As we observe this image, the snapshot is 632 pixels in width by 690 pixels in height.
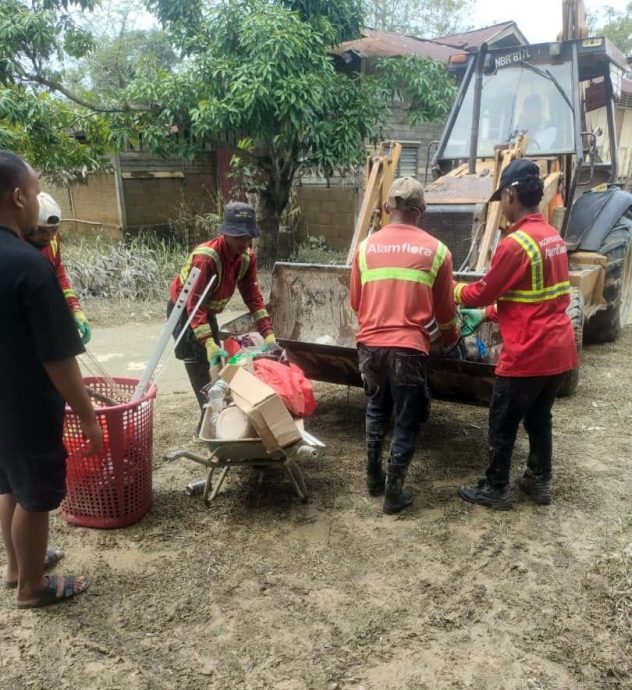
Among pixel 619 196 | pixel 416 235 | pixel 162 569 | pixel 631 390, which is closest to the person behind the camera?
pixel 162 569

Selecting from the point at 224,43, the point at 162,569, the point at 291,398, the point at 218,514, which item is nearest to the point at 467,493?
the point at 291,398

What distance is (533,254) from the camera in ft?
9.60

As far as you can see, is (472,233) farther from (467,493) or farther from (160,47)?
(160,47)

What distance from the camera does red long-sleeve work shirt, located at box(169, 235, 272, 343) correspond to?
11.5ft

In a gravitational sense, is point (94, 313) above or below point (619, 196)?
below

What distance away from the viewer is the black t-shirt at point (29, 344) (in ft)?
6.62

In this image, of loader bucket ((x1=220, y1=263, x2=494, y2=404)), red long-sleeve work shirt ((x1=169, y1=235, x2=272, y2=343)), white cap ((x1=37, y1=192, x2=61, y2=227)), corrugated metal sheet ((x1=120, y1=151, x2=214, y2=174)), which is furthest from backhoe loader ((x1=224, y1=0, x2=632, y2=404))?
corrugated metal sheet ((x1=120, y1=151, x2=214, y2=174))

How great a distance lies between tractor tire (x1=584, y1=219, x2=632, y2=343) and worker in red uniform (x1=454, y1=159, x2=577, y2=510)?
317 centimetres

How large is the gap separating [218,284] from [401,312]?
3.85ft

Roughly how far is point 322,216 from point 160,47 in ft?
48.3

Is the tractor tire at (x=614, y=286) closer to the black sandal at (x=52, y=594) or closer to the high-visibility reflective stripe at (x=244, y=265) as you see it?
the high-visibility reflective stripe at (x=244, y=265)

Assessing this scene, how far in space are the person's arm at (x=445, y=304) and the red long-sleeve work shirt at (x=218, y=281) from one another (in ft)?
3.78

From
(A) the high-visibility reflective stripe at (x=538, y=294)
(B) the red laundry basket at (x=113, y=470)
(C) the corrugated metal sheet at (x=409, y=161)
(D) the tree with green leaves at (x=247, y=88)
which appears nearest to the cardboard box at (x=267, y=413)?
(B) the red laundry basket at (x=113, y=470)

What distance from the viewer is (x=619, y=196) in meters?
6.04
